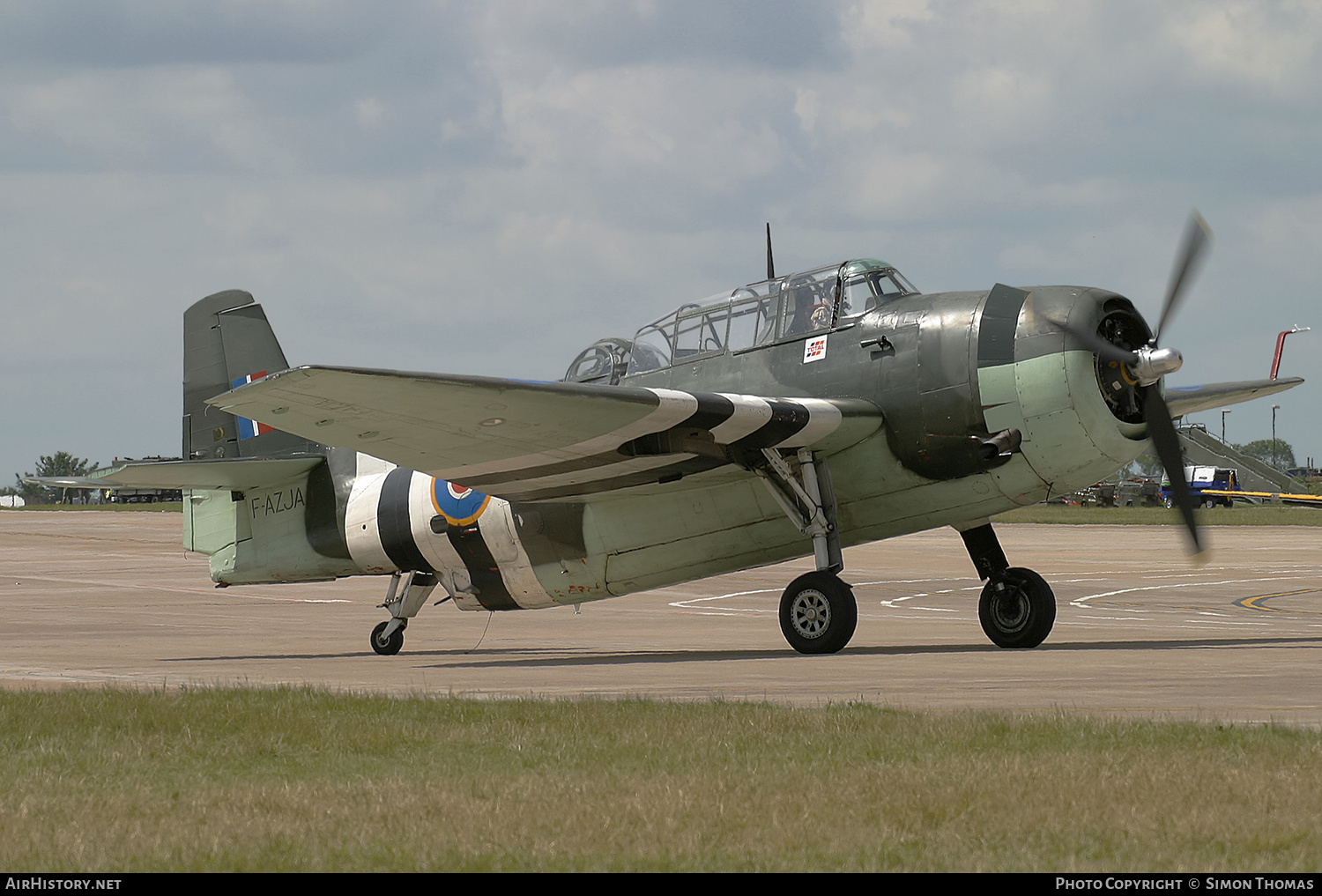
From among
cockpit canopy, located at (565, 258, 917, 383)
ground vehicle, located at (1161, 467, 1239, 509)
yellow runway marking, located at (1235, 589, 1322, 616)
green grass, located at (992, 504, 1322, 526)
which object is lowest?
yellow runway marking, located at (1235, 589, 1322, 616)

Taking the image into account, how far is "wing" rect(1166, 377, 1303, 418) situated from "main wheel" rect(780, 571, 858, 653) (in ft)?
15.4

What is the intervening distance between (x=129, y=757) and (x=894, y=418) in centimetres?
966

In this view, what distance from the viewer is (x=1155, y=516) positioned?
72.1 m

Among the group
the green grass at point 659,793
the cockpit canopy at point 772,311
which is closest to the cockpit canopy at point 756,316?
the cockpit canopy at point 772,311

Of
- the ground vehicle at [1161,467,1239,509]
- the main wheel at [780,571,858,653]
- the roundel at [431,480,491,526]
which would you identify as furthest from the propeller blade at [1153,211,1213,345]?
the ground vehicle at [1161,467,1239,509]

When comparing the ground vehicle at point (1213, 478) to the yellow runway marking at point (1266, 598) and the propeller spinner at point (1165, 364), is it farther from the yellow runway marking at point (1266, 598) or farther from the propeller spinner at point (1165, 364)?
the propeller spinner at point (1165, 364)

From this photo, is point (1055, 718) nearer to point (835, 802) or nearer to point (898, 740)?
point (898, 740)

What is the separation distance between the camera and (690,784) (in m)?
6.38

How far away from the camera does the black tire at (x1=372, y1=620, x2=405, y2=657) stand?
64.2ft

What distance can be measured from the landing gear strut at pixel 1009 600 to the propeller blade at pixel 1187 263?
3316mm

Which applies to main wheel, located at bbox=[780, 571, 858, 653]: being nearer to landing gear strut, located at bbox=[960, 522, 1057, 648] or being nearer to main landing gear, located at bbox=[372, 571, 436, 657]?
landing gear strut, located at bbox=[960, 522, 1057, 648]

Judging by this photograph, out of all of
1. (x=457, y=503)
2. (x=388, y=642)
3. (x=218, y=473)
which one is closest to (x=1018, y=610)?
(x=457, y=503)

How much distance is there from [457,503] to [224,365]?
15.9 feet

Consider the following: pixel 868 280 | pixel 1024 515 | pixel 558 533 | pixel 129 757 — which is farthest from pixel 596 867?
pixel 1024 515
